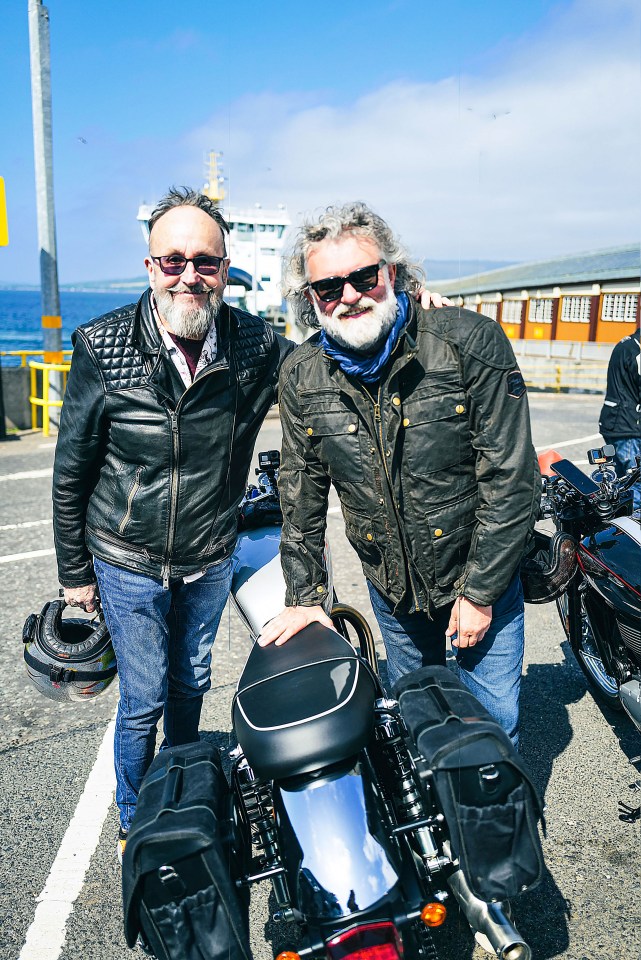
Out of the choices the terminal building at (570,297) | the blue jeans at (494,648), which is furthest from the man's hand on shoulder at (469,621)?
the terminal building at (570,297)

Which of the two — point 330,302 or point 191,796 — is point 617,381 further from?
point 191,796

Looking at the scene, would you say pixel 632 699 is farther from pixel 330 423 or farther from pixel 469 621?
pixel 330 423

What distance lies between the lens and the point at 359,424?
93.3 inches

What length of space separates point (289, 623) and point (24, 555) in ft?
14.9

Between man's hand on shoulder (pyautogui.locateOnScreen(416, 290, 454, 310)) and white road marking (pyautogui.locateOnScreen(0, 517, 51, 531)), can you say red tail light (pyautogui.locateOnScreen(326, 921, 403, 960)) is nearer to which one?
man's hand on shoulder (pyautogui.locateOnScreen(416, 290, 454, 310))

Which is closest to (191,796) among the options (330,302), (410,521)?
(410,521)

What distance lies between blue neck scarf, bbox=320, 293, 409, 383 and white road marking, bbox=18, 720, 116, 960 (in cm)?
208

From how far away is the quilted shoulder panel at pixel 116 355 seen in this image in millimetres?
2512

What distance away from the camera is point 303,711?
1.87 metres

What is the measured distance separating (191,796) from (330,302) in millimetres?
1432

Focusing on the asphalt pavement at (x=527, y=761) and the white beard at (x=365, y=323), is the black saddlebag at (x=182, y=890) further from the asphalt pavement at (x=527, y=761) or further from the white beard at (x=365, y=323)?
the white beard at (x=365, y=323)

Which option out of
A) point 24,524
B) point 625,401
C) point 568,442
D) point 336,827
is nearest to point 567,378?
point 568,442

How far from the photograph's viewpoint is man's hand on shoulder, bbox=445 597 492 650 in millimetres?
2396

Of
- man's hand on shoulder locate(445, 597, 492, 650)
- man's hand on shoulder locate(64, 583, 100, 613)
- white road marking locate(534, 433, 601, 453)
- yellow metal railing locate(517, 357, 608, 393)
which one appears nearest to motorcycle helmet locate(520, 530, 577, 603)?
man's hand on shoulder locate(445, 597, 492, 650)
